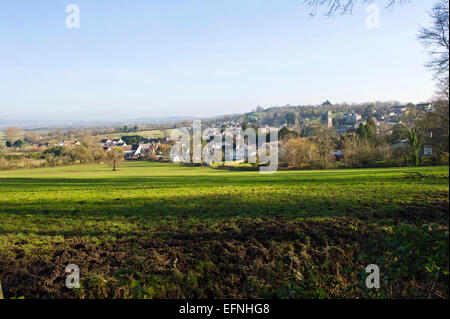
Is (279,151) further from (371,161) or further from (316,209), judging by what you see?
(316,209)

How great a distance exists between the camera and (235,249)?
5.53 meters

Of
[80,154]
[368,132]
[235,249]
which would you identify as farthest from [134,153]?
Answer: [235,249]

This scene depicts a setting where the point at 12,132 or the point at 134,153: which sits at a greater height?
the point at 12,132

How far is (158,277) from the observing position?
4402mm

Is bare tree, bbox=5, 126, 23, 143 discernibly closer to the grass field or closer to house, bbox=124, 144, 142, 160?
house, bbox=124, 144, 142, 160

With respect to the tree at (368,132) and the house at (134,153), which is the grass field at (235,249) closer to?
the tree at (368,132)

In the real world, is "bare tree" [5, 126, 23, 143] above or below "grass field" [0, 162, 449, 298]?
above

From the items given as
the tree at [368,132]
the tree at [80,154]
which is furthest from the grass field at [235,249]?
the tree at [80,154]

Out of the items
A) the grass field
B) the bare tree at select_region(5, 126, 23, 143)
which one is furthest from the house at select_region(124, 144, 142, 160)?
the grass field

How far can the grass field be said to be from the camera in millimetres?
3155

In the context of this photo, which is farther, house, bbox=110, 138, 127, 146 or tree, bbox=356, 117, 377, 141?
house, bbox=110, 138, 127, 146

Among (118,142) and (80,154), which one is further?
(118,142)

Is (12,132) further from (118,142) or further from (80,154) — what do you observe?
(118,142)

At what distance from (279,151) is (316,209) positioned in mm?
35390
